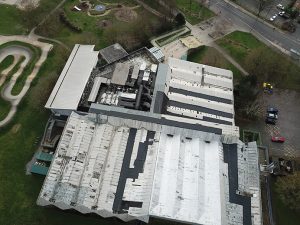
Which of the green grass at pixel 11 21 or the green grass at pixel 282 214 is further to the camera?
the green grass at pixel 11 21

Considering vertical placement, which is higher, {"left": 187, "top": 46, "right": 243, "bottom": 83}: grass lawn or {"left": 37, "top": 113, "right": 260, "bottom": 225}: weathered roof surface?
{"left": 187, "top": 46, "right": 243, "bottom": 83}: grass lawn

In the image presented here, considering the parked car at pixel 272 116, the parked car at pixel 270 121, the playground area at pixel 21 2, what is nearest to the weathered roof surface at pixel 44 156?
the parked car at pixel 270 121

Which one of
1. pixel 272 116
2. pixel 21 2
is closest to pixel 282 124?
pixel 272 116

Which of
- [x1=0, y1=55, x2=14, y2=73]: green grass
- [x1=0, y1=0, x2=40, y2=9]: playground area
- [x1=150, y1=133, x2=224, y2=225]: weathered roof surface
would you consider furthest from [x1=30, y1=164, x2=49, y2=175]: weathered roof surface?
[x1=0, y1=0, x2=40, y2=9]: playground area

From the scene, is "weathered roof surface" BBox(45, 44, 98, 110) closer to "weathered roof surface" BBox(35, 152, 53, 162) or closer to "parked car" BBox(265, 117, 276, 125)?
"weathered roof surface" BBox(35, 152, 53, 162)

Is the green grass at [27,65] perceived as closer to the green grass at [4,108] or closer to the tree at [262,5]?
the green grass at [4,108]

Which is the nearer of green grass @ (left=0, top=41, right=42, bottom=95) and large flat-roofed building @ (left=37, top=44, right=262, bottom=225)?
large flat-roofed building @ (left=37, top=44, right=262, bottom=225)

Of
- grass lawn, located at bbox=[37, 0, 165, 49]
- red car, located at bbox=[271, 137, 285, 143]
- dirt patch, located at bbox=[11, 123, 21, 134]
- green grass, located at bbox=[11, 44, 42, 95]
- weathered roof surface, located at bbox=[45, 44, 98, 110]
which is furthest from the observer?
grass lawn, located at bbox=[37, 0, 165, 49]
